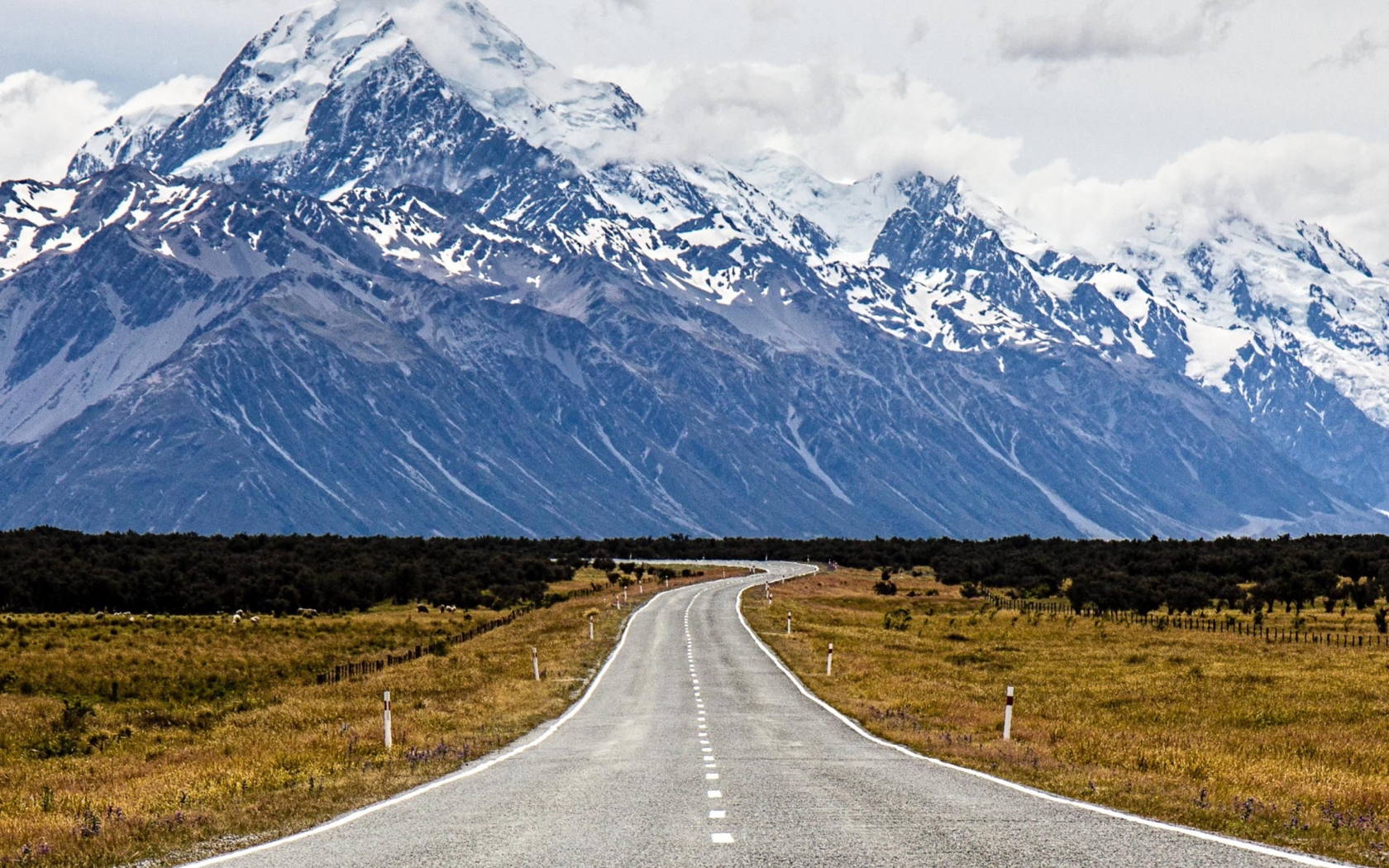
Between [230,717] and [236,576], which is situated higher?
[236,576]

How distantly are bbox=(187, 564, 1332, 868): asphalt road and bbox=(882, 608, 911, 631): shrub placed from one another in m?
50.8

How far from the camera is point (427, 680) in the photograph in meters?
50.4

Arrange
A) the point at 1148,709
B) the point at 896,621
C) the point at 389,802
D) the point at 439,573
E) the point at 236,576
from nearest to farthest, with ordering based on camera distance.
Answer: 1. the point at 389,802
2. the point at 1148,709
3. the point at 896,621
4. the point at 236,576
5. the point at 439,573

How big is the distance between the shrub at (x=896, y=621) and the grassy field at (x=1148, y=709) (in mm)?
418

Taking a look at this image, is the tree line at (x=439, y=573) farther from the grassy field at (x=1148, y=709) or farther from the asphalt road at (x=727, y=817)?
the asphalt road at (x=727, y=817)

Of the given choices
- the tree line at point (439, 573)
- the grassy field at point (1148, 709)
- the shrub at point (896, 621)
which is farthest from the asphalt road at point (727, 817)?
the tree line at point (439, 573)

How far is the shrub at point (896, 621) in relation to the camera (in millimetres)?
82750

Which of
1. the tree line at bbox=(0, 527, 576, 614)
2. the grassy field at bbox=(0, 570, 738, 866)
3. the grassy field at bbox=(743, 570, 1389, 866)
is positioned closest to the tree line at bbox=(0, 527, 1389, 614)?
the tree line at bbox=(0, 527, 576, 614)

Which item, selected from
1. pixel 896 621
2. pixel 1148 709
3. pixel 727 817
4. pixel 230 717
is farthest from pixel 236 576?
pixel 727 817

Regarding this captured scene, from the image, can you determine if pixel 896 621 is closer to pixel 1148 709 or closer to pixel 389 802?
pixel 1148 709

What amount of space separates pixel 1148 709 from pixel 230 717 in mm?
24971

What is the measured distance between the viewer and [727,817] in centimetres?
1895

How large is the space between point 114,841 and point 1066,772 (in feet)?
46.4

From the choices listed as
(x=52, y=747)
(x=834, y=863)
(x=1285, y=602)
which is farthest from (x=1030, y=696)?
(x=1285, y=602)
